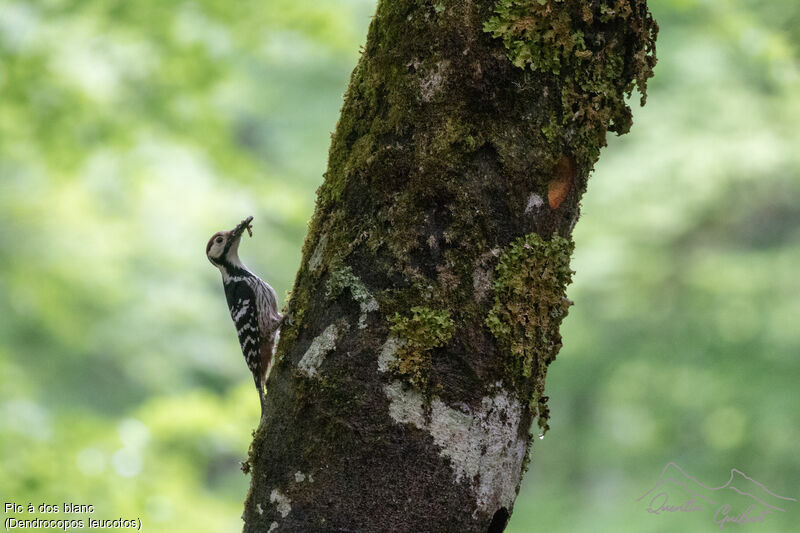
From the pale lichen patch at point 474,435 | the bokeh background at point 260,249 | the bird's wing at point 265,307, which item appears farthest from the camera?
the bokeh background at point 260,249

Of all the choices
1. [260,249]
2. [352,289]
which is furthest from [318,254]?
[260,249]

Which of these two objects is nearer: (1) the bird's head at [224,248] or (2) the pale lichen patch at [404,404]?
(2) the pale lichen patch at [404,404]

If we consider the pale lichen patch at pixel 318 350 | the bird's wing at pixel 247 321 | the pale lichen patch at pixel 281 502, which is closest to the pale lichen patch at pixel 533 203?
the pale lichen patch at pixel 318 350

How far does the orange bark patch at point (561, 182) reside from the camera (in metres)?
2.28

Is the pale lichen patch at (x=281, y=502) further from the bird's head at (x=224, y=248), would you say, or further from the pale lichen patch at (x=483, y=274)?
the bird's head at (x=224, y=248)

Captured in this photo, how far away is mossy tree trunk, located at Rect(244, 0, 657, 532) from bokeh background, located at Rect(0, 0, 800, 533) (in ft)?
8.56

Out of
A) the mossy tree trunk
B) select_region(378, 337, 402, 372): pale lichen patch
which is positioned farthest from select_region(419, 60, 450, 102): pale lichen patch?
select_region(378, 337, 402, 372): pale lichen patch

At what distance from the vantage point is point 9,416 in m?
5.92

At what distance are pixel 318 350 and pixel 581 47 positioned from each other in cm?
112

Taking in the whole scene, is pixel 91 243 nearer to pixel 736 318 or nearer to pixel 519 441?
pixel 736 318

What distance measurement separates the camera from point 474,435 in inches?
81.1

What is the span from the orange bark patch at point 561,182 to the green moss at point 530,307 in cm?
11

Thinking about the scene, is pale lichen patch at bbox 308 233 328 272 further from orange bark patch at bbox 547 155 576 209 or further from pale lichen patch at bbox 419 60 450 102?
orange bark patch at bbox 547 155 576 209

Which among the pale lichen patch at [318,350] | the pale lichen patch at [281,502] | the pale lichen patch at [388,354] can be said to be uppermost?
the pale lichen patch at [318,350]
